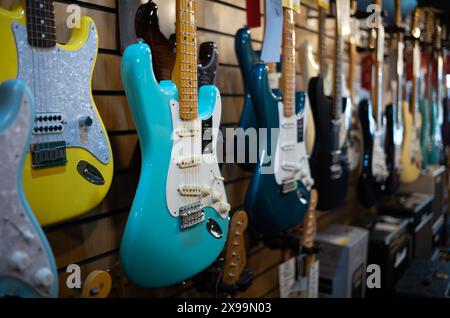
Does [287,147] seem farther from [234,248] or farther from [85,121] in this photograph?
[85,121]

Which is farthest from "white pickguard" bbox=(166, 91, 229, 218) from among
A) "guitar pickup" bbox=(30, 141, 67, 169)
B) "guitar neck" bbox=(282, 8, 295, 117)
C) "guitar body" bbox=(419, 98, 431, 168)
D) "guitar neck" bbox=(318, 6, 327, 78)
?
"guitar body" bbox=(419, 98, 431, 168)

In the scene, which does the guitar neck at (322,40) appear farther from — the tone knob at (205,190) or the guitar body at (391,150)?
the tone knob at (205,190)

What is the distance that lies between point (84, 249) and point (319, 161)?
83 cm

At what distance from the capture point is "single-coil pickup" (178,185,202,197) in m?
0.85

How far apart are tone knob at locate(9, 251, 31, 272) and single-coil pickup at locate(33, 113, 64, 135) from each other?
213mm

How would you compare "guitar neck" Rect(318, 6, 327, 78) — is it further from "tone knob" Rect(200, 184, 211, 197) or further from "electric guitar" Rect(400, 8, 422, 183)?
"tone knob" Rect(200, 184, 211, 197)

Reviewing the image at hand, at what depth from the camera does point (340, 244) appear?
5.47 ft

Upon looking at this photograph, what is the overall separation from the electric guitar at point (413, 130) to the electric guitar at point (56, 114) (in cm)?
171

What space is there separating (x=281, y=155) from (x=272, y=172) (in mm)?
72

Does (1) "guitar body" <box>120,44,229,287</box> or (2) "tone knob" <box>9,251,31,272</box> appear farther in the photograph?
(1) "guitar body" <box>120,44,229,287</box>

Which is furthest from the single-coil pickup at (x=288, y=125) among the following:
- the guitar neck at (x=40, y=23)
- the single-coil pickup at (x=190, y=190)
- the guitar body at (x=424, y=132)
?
the guitar body at (x=424, y=132)

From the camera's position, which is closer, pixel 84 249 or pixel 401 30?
pixel 84 249
